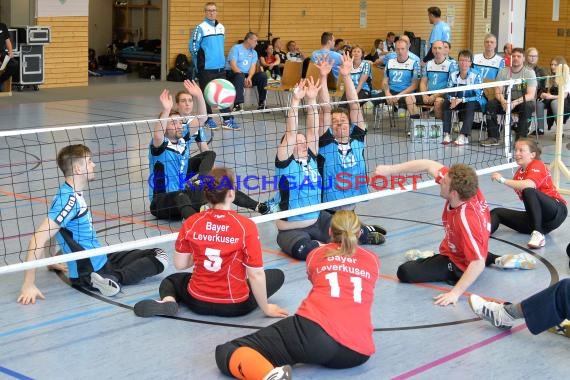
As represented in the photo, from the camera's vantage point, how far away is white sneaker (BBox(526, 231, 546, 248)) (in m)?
7.47

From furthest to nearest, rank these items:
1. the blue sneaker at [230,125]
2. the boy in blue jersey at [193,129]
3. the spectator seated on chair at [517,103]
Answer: the blue sneaker at [230,125] → the spectator seated on chair at [517,103] → the boy in blue jersey at [193,129]

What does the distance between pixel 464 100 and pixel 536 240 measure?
607 centimetres

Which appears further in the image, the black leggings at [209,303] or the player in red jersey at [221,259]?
the black leggings at [209,303]

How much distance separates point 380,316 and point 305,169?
→ 1808 millimetres

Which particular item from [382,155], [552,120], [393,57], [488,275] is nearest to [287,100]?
[393,57]

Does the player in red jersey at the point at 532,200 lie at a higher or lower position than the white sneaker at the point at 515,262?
higher

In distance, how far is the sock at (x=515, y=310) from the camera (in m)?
5.27

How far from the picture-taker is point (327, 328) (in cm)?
459

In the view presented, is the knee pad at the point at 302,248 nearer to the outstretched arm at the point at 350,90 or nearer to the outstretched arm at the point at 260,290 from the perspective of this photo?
the outstretched arm at the point at 260,290

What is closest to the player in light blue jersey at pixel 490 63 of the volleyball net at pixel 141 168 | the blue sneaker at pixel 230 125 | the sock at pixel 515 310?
the volleyball net at pixel 141 168

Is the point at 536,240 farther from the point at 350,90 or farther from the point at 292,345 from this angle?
the point at 292,345

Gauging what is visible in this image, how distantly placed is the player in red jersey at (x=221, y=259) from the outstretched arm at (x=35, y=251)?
84 cm

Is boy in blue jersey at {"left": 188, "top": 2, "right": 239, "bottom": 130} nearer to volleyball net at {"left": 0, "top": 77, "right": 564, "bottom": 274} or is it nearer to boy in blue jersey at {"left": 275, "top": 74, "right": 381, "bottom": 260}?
volleyball net at {"left": 0, "top": 77, "right": 564, "bottom": 274}

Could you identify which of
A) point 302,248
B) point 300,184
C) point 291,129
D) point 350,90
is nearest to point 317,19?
point 350,90
